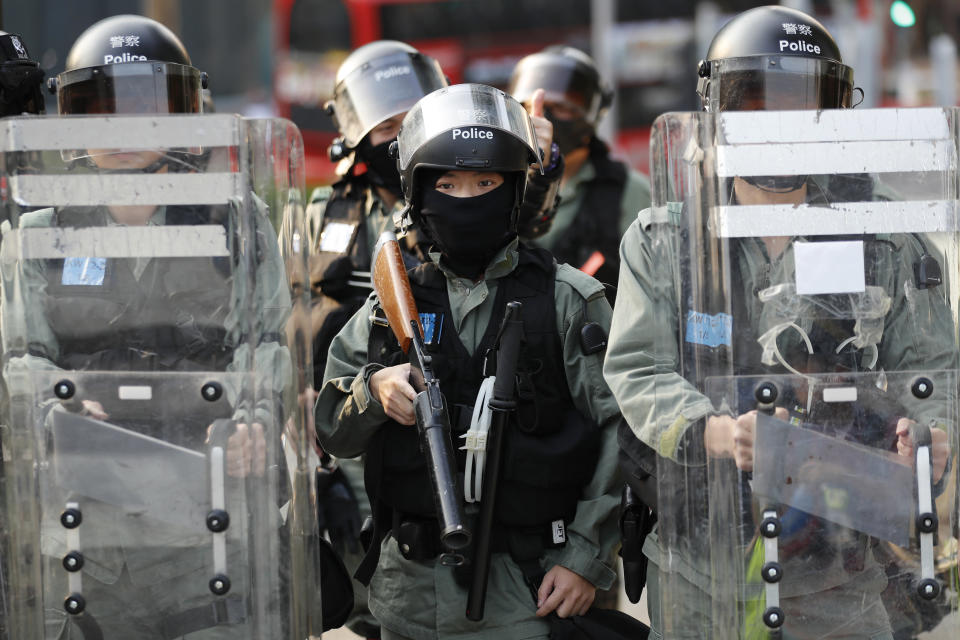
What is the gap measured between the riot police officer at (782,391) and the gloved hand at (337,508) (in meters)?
1.78

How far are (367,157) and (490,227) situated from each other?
1.41 meters

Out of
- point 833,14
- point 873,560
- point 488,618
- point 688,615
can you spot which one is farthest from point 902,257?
point 833,14

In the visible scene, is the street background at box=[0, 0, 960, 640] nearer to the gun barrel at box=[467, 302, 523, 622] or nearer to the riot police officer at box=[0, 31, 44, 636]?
the riot police officer at box=[0, 31, 44, 636]

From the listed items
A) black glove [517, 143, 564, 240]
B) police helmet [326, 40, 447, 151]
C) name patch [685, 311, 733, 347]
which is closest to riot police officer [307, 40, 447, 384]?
police helmet [326, 40, 447, 151]

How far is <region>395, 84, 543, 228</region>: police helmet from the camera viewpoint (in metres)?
3.08

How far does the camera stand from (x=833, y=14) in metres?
15.1

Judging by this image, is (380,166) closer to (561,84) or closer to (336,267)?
(336,267)

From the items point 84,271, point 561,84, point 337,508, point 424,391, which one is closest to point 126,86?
point 84,271

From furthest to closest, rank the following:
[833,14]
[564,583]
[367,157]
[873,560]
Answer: [833,14] → [367,157] → [564,583] → [873,560]

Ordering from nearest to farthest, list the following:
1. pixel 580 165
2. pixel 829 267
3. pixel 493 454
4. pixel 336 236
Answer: pixel 829 267
pixel 493 454
pixel 336 236
pixel 580 165

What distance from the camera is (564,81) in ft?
18.6

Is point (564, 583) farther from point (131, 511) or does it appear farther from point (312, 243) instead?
point (312, 243)

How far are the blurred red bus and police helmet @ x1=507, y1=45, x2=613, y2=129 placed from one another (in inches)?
423

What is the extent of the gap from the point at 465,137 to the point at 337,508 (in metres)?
1.64
